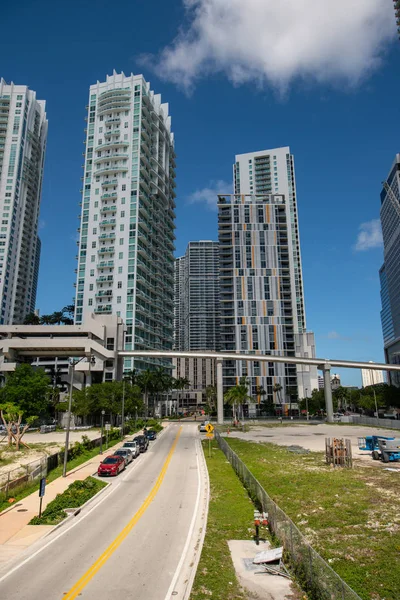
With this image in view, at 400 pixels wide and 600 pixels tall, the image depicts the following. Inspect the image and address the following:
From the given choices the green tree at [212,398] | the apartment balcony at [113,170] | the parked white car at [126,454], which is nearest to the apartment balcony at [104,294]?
the apartment balcony at [113,170]

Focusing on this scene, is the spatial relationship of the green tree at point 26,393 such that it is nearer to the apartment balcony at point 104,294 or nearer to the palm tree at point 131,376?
the palm tree at point 131,376

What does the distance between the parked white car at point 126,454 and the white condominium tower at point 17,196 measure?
138 metres

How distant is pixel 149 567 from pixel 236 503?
9.39 meters

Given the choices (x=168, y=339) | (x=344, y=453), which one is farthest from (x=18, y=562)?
(x=168, y=339)

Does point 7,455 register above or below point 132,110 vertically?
below

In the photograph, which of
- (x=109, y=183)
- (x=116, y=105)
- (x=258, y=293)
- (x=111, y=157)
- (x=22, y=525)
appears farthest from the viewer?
(x=258, y=293)

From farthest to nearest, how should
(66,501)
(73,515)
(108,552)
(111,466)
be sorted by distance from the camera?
(111,466) < (66,501) < (73,515) < (108,552)

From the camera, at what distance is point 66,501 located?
24.2 metres

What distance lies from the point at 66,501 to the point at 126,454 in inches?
616

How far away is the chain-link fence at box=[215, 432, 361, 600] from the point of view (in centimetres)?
1074

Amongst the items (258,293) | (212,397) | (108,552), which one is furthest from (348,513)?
(212,397)

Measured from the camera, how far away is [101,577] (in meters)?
14.3

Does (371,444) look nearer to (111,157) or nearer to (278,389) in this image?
(278,389)

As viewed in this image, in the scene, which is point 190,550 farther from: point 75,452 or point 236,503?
point 75,452
